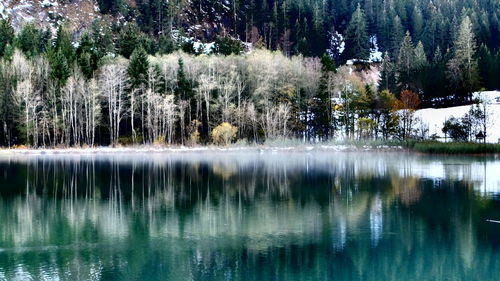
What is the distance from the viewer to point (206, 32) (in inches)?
5502

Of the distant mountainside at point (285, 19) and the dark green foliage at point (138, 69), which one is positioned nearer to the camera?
the dark green foliage at point (138, 69)

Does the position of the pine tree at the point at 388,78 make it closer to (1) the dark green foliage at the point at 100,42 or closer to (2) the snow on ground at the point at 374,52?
(2) the snow on ground at the point at 374,52

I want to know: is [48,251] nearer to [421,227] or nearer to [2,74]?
[421,227]

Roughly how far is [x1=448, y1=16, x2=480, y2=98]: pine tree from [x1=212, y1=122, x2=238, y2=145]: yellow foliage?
4267 cm

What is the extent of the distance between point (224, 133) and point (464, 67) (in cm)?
4623

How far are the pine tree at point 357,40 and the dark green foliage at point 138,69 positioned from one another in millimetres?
64791

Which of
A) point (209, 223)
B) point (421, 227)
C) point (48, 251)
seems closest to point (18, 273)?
point (48, 251)

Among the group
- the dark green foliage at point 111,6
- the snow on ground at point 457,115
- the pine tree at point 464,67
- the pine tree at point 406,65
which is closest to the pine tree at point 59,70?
the snow on ground at point 457,115

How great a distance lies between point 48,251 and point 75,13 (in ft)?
400

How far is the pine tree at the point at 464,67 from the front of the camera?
9388 centimetres

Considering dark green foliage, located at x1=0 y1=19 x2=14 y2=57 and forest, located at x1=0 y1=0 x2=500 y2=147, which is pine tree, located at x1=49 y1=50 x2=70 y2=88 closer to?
forest, located at x1=0 y1=0 x2=500 y2=147

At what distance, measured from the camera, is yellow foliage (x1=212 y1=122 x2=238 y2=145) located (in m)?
73.8

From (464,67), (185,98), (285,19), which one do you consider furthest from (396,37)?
(185,98)

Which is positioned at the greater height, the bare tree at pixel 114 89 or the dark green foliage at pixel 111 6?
the dark green foliage at pixel 111 6
